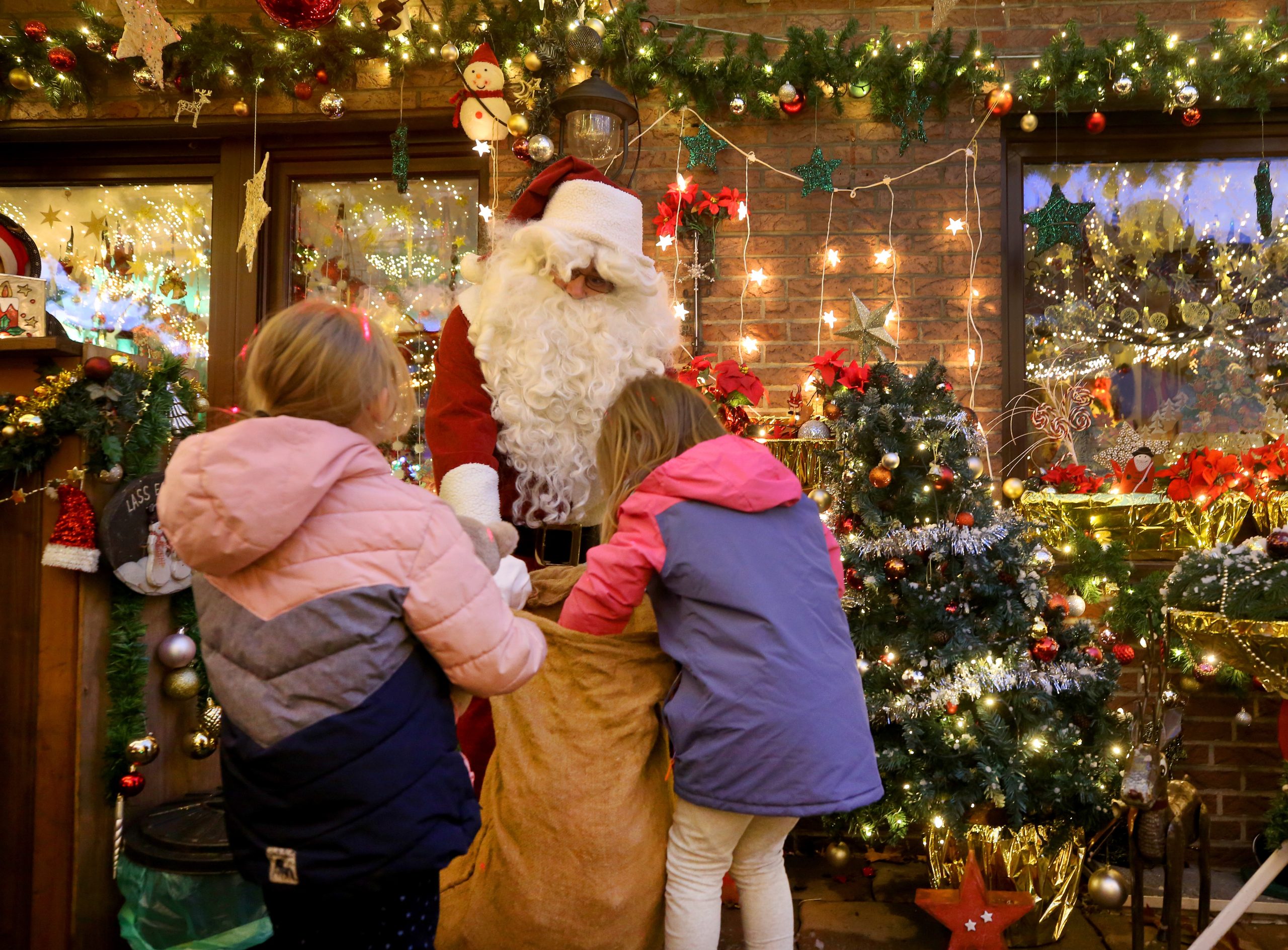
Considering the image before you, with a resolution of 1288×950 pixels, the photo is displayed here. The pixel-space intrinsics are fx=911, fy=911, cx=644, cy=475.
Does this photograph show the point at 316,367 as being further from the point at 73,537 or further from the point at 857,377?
the point at 857,377

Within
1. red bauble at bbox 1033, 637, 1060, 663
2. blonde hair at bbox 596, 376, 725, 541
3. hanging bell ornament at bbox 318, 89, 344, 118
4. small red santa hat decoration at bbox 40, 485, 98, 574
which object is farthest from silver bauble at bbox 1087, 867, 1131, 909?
hanging bell ornament at bbox 318, 89, 344, 118

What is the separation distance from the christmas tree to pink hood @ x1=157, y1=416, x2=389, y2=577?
5.69ft

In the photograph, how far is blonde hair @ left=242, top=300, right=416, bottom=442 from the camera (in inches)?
57.4

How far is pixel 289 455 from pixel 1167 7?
3.92 m

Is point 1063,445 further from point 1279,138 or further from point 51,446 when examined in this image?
point 51,446

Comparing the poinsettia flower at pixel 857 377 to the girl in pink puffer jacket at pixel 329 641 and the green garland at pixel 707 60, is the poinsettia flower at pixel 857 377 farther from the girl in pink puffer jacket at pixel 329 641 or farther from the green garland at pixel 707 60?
the girl in pink puffer jacket at pixel 329 641

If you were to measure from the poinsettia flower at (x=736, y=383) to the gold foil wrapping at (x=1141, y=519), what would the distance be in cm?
105


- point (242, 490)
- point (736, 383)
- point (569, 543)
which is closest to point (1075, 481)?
point (736, 383)

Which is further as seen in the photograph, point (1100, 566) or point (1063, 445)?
point (1063, 445)

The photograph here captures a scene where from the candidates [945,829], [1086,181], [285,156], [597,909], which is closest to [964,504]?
[945,829]

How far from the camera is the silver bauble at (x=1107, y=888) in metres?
2.40

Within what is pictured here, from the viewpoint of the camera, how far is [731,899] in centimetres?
285

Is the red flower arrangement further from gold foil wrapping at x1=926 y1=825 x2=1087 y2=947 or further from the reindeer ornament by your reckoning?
gold foil wrapping at x1=926 y1=825 x2=1087 y2=947

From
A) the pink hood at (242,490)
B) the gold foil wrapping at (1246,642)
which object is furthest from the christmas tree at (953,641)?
the pink hood at (242,490)
